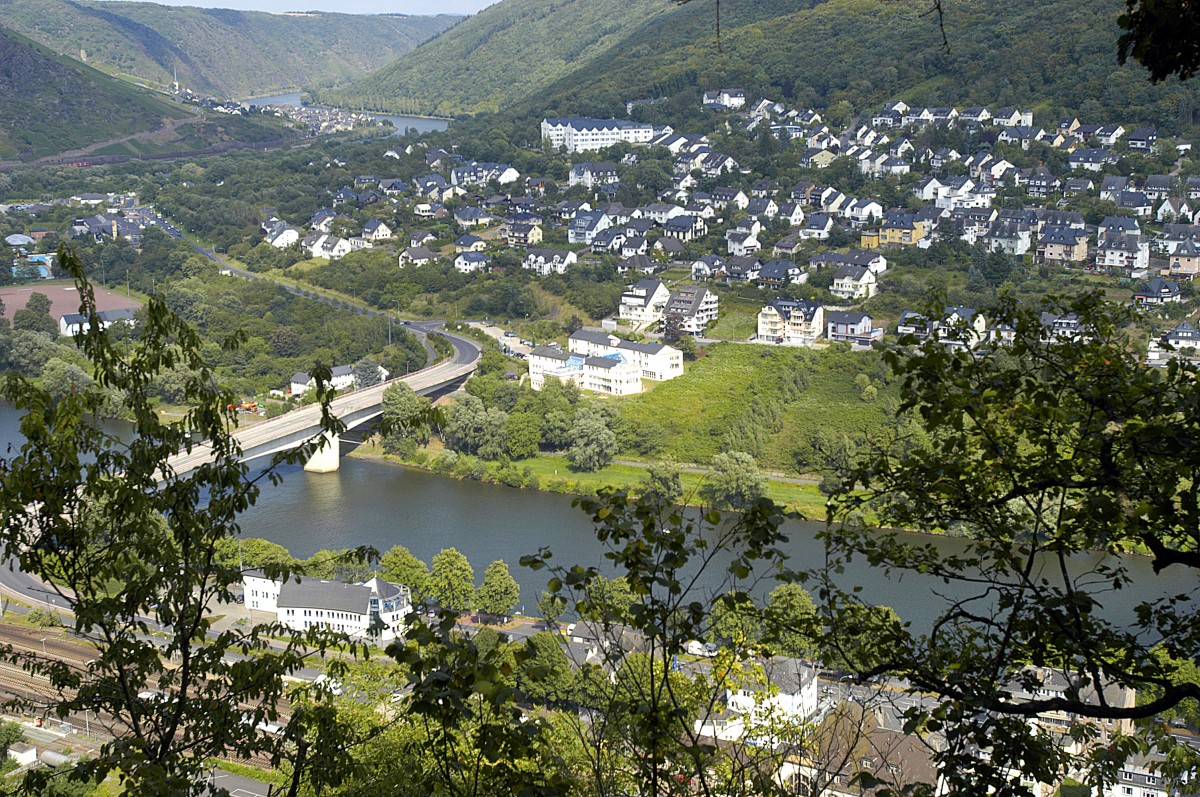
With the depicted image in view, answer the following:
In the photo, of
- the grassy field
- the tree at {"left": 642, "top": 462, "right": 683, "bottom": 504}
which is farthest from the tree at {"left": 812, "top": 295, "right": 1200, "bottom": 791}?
the grassy field

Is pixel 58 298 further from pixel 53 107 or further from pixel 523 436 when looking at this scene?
pixel 53 107

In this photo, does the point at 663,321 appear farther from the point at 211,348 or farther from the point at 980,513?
the point at 980,513

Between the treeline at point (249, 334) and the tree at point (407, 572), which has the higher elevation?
the treeline at point (249, 334)

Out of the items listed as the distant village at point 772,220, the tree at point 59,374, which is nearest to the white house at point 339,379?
the distant village at point 772,220

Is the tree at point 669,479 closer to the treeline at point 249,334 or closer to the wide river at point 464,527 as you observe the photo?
the wide river at point 464,527

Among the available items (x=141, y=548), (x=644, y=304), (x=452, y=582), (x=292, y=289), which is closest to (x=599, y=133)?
(x=292, y=289)

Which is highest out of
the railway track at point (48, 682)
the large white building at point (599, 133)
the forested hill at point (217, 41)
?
the forested hill at point (217, 41)

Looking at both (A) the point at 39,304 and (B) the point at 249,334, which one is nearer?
(B) the point at 249,334
